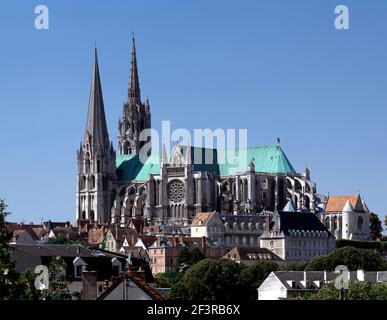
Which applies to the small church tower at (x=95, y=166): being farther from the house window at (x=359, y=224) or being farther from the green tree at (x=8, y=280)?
the green tree at (x=8, y=280)

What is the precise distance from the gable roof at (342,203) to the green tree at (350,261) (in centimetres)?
4585

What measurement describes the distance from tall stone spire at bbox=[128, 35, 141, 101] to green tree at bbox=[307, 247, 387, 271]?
7589cm

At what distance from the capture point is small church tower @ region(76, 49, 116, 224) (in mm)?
145875

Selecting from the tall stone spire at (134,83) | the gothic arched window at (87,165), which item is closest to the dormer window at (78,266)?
the gothic arched window at (87,165)

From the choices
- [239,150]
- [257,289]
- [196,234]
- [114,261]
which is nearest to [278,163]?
[239,150]

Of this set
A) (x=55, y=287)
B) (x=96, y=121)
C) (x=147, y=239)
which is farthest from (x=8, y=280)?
(x=96, y=121)

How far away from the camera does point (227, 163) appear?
466 feet

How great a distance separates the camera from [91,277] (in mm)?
29453

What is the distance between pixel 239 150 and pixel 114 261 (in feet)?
348

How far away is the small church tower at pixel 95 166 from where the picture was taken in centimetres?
14588

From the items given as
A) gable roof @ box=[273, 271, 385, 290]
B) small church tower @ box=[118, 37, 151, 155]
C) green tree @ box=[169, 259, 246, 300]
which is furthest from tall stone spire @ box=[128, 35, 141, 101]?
gable roof @ box=[273, 271, 385, 290]

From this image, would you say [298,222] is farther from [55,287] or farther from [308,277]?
[55,287]

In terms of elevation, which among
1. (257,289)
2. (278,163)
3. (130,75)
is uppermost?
(130,75)
